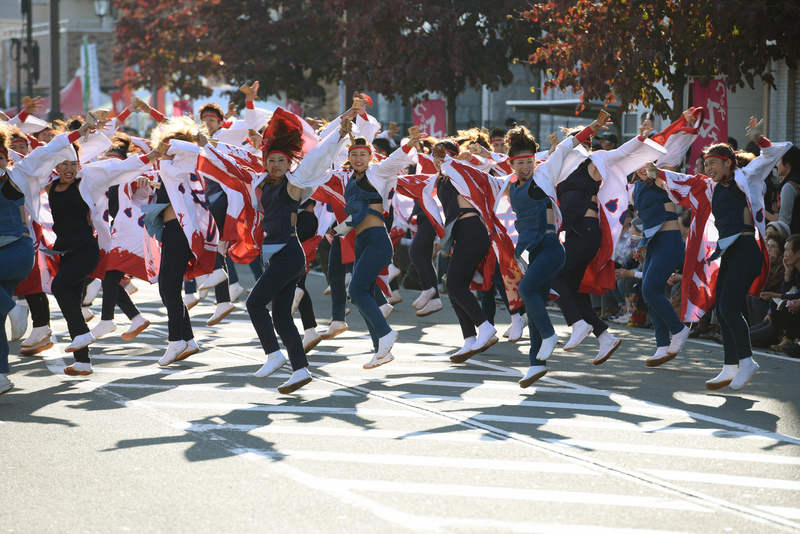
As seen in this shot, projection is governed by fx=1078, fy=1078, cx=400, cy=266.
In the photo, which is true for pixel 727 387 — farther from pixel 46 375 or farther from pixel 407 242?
pixel 407 242

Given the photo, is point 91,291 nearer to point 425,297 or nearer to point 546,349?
point 425,297

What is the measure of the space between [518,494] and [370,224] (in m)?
3.89

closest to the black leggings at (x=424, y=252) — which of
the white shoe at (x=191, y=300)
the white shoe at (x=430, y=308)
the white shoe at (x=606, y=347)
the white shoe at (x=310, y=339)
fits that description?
the white shoe at (x=430, y=308)

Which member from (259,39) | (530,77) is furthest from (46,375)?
(530,77)

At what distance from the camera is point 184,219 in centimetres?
929

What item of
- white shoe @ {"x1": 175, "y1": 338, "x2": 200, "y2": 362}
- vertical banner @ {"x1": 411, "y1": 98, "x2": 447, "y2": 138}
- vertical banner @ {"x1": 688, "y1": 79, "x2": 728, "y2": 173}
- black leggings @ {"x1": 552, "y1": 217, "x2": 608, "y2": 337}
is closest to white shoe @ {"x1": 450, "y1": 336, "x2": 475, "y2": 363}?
black leggings @ {"x1": 552, "y1": 217, "x2": 608, "y2": 337}

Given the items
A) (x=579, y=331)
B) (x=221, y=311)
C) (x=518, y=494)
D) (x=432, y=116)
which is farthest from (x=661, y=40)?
(x=518, y=494)

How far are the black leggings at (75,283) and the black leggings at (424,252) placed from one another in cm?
407

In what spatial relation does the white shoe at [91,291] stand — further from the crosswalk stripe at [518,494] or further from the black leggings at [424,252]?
the crosswalk stripe at [518,494]

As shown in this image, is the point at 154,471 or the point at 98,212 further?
the point at 98,212

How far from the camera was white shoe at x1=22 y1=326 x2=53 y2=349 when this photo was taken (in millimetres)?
9516

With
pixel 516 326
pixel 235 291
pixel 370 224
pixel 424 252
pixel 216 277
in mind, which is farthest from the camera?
pixel 235 291

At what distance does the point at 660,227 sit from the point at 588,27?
189 inches

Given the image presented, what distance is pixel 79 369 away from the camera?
8422mm
